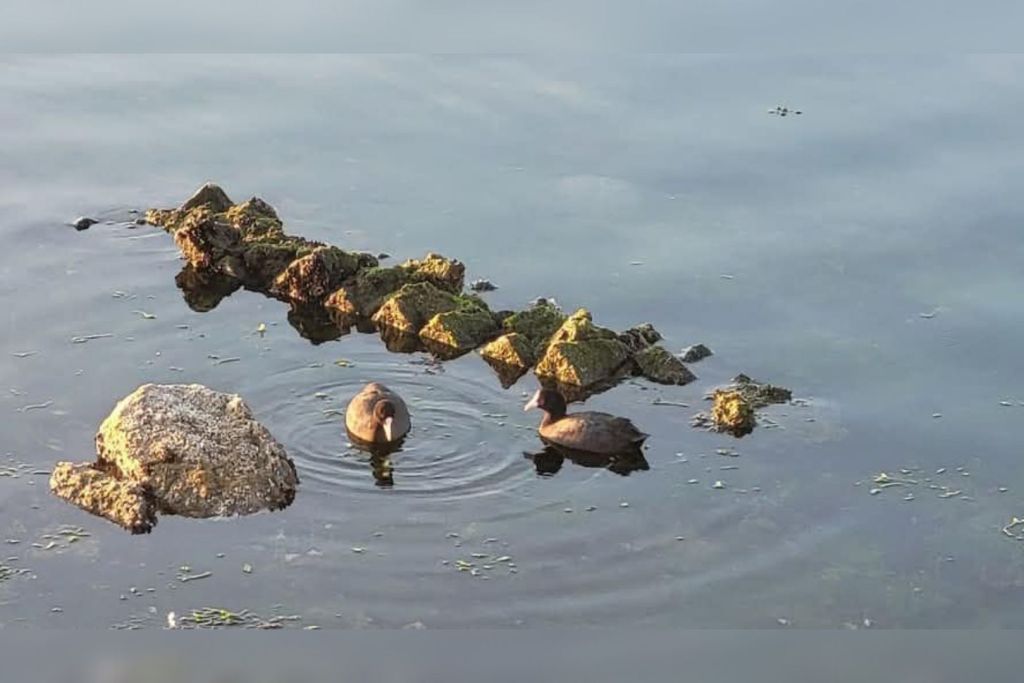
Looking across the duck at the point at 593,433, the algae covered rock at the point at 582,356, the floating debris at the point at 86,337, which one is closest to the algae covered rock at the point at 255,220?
the floating debris at the point at 86,337

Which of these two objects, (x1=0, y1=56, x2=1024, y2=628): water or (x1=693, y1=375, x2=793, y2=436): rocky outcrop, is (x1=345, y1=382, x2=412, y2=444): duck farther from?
(x1=693, y1=375, x2=793, y2=436): rocky outcrop

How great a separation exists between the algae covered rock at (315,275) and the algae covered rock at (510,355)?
3197 mm

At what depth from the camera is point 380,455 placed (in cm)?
1662

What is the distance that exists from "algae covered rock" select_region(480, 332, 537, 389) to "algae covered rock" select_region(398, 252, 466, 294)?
2260mm

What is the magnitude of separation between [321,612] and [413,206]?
12901 mm

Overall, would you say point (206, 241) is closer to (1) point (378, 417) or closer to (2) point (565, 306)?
(2) point (565, 306)

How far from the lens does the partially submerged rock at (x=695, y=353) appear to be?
19641mm

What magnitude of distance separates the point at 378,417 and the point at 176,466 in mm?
2235

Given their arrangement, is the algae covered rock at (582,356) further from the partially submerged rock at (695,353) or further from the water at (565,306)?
the partially submerged rock at (695,353)

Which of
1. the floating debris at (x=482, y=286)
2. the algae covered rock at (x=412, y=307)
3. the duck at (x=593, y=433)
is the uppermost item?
the floating debris at (x=482, y=286)

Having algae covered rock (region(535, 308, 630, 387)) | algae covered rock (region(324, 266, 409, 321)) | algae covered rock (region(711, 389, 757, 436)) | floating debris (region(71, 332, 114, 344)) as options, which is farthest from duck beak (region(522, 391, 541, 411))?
floating debris (region(71, 332, 114, 344))

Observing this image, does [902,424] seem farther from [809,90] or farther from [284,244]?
[809,90]

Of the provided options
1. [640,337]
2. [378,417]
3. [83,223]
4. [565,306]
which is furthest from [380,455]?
[83,223]

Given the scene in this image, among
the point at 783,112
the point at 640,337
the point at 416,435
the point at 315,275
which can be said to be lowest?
the point at 416,435
